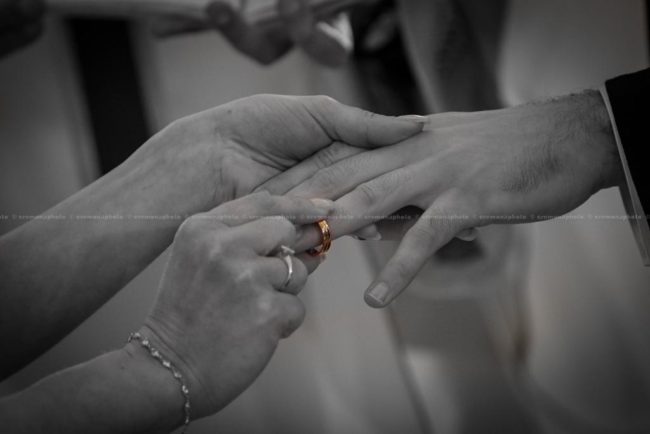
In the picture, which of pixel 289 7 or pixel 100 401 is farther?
pixel 289 7

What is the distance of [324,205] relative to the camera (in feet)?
2.63

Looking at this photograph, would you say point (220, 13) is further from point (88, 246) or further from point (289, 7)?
point (88, 246)

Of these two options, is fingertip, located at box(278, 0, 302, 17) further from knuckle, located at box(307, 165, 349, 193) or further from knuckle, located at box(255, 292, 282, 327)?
knuckle, located at box(255, 292, 282, 327)

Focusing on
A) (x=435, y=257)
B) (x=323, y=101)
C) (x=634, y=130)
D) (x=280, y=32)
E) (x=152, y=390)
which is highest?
(x=280, y=32)

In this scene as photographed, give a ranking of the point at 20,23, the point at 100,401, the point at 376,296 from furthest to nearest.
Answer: the point at 20,23 → the point at 376,296 → the point at 100,401

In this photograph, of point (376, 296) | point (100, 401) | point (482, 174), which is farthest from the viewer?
point (482, 174)

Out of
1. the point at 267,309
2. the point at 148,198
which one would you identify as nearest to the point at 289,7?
the point at 148,198

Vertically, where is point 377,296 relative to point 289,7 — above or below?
below

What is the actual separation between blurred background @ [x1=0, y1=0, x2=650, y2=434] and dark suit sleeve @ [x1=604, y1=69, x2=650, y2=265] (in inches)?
11.1

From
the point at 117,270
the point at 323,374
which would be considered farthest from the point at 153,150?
the point at 323,374

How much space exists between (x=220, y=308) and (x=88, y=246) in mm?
304

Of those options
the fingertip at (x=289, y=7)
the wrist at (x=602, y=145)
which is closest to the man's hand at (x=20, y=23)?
the fingertip at (x=289, y=7)

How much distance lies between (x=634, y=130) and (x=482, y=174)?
192mm

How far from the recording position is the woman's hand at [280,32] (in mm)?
1225
